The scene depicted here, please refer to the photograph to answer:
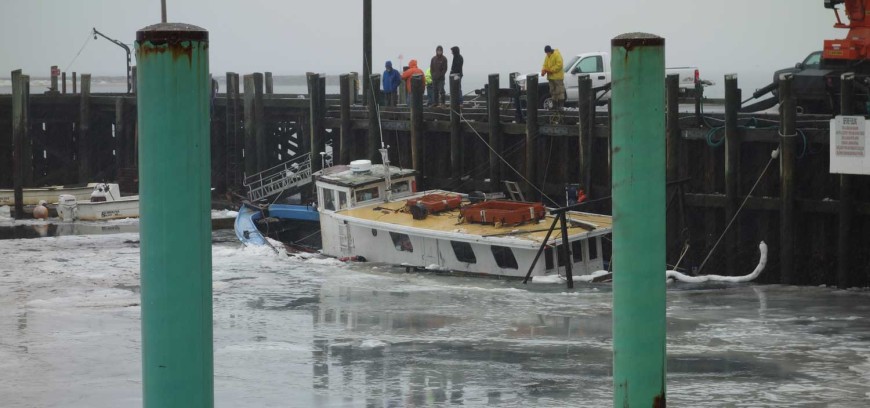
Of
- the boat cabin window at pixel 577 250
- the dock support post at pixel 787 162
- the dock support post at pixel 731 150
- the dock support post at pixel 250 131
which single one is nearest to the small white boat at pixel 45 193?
the dock support post at pixel 250 131

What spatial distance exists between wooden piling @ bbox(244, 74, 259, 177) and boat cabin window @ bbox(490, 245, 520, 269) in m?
12.8

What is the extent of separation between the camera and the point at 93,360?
14062mm

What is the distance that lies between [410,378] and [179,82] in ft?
33.5

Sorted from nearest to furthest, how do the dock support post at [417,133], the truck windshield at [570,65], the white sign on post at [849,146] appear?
the white sign on post at [849,146], the dock support post at [417,133], the truck windshield at [570,65]

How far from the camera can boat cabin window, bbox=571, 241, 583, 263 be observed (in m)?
20.5

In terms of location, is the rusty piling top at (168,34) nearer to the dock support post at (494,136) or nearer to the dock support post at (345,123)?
the dock support post at (494,136)

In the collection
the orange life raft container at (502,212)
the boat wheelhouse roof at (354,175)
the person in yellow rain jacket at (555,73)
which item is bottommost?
the orange life raft container at (502,212)

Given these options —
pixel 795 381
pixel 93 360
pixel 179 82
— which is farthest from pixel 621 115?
pixel 93 360

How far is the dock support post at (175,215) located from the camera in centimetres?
263

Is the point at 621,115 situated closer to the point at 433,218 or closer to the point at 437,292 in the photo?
the point at 437,292

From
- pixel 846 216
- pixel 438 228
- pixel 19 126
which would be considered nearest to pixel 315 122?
pixel 19 126

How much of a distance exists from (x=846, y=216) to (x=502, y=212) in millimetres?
6024

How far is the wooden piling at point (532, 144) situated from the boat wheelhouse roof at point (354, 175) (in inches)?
102

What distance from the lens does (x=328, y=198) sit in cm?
2384
